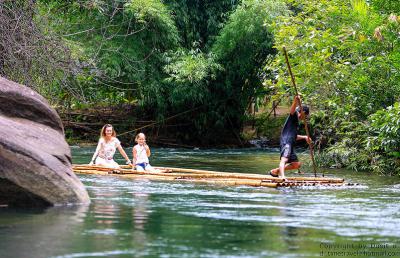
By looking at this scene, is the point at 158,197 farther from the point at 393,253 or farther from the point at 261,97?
the point at 261,97

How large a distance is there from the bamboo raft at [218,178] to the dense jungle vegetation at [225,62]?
5.23ft

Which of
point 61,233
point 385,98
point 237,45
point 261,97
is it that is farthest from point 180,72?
point 61,233

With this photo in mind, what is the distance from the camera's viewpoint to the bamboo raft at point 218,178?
14196 millimetres

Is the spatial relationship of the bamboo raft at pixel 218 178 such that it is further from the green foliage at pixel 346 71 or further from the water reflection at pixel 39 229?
the water reflection at pixel 39 229

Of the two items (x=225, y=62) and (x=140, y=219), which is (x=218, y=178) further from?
(x=225, y=62)

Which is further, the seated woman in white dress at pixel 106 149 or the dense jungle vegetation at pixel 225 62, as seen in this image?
the seated woman in white dress at pixel 106 149

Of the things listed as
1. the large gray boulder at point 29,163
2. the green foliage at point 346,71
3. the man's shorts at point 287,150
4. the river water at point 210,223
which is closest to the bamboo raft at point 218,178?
the river water at point 210,223

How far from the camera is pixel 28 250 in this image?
24.5 feet

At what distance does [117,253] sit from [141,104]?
2324 centimetres

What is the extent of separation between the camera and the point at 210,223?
941cm

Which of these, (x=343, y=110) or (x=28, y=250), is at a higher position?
(x=343, y=110)

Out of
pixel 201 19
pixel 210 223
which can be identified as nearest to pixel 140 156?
pixel 210 223

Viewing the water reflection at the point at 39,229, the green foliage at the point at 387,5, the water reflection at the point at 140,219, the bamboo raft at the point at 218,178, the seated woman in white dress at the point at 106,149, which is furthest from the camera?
the green foliage at the point at 387,5

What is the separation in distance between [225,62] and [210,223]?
65.8ft
